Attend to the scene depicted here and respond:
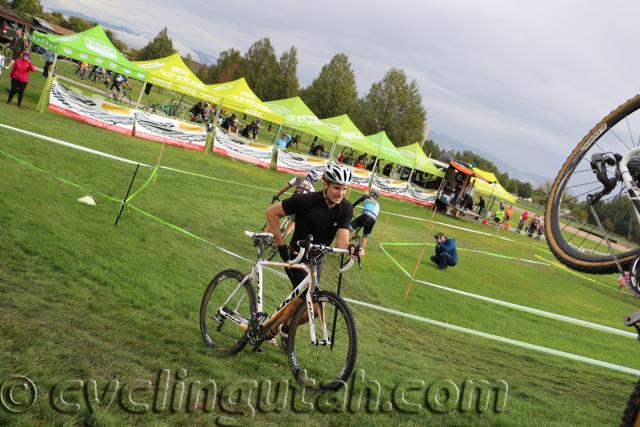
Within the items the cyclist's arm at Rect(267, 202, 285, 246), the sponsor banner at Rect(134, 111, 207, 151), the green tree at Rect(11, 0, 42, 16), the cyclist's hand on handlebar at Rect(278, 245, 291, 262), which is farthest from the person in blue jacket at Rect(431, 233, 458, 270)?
the green tree at Rect(11, 0, 42, 16)

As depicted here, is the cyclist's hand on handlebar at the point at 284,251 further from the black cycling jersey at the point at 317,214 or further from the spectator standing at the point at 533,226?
the spectator standing at the point at 533,226

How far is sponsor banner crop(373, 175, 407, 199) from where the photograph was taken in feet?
132

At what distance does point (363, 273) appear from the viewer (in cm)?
1465

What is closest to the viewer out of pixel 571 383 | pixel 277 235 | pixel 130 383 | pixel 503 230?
pixel 130 383

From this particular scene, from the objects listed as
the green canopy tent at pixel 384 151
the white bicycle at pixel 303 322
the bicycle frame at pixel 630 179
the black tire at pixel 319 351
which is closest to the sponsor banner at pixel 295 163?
the green canopy tent at pixel 384 151

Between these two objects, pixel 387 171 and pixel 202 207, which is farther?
pixel 387 171

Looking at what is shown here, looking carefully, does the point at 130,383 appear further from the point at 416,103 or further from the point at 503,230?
the point at 416,103

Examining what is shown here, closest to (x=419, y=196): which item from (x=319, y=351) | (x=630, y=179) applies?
(x=319, y=351)

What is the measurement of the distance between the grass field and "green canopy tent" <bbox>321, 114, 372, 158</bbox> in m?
16.0

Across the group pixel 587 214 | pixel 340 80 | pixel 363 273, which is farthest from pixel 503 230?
pixel 340 80

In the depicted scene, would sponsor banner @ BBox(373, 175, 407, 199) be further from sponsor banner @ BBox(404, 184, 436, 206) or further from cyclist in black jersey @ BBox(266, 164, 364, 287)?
cyclist in black jersey @ BBox(266, 164, 364, 287)

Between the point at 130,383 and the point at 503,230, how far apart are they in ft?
146

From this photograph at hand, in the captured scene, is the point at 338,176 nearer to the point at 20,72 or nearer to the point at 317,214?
the point at 317,214

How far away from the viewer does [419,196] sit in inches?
1721
